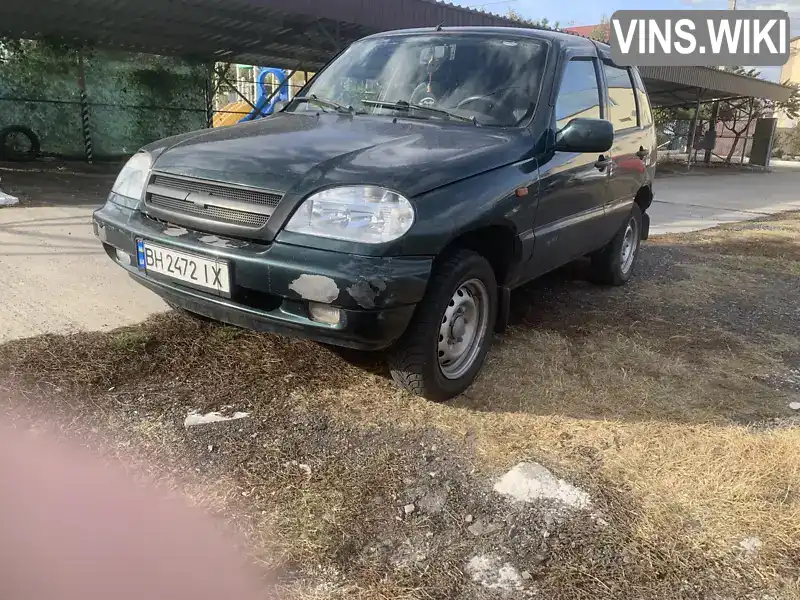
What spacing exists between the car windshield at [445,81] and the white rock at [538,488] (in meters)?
1.79

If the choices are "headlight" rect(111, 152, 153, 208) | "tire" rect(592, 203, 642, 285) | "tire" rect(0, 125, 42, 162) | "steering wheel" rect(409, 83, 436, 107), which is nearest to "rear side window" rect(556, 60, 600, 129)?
"steering wheel" rect(409, 83, 436, 107)

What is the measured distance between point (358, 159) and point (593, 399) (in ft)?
5.55

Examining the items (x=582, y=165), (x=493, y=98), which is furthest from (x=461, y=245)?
(x=582, y=165)

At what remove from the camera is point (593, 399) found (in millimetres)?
3205

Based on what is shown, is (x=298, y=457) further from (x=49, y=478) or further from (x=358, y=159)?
(x=358, y=159)

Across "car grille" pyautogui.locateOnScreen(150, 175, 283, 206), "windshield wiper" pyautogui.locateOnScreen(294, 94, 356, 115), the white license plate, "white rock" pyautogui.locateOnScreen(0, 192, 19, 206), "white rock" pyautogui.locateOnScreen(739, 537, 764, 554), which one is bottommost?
"white rock" pyautogui.locateOnScreen(739, 537, 764, 554)

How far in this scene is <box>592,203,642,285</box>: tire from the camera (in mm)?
5141

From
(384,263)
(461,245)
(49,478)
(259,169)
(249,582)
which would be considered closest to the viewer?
(249,582)

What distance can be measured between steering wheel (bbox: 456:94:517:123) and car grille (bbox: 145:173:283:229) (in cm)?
138

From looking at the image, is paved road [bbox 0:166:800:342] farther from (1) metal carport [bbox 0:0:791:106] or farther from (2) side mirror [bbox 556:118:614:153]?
(1) metal carport [bbox 0:0:791:106]

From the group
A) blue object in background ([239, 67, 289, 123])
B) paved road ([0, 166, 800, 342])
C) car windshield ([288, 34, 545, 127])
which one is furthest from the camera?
blue object in background ([239, 67, 289, 123])

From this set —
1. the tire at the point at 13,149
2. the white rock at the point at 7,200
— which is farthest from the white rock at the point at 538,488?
the tire at the point at 13,149

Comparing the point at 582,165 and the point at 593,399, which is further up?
the point at 582,165

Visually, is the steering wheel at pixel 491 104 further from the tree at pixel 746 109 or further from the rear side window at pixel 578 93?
the tree at pixel 746 109
